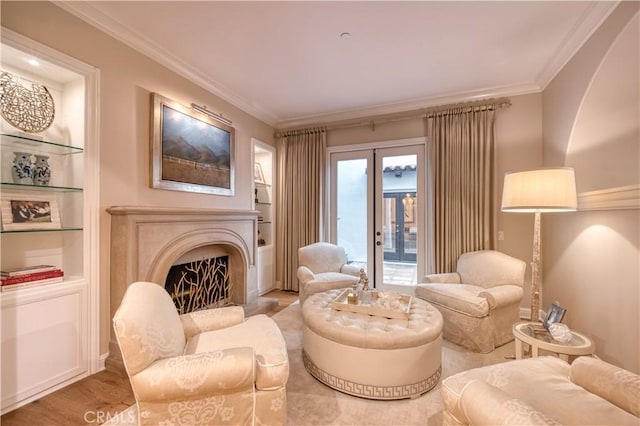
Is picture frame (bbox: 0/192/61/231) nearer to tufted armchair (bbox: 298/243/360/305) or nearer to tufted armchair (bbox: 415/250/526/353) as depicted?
tufted armchair (bbox: 298/243/360/305)

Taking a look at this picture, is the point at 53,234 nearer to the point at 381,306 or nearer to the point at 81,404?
the point at 81,404

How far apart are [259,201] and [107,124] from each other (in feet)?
8.29

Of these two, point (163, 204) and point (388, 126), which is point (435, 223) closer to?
point (388, 126)

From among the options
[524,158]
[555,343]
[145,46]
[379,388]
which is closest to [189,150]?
[145,46]

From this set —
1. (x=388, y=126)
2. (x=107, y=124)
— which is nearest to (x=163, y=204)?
(x=107, y=124)

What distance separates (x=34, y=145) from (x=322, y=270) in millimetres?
3175

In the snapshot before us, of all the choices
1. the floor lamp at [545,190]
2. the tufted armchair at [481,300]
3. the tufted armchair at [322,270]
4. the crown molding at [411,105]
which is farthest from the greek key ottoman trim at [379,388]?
the crown molding at [411,105]

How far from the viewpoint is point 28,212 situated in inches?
78.3

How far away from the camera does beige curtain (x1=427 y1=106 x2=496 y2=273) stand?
11.7ft

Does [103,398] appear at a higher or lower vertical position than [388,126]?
lower

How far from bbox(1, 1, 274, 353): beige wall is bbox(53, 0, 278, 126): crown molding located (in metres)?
0.05

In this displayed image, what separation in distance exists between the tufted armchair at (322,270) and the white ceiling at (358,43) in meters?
2.25

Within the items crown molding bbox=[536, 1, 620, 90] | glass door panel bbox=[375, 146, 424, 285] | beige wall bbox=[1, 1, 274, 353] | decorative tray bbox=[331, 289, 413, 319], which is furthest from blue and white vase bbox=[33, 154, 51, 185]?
crown molding bbox=[536, 1, 620, 90]

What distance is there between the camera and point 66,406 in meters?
Result: 1.84
